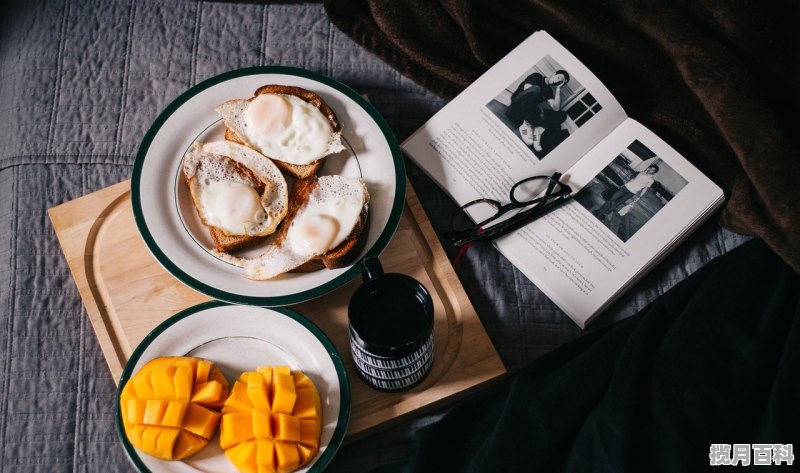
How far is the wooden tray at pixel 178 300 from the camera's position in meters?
0.99

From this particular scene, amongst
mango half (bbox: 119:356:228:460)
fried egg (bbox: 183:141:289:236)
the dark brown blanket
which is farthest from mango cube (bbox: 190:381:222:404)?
the dark brown blanket

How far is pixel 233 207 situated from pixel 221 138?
0.14 meters

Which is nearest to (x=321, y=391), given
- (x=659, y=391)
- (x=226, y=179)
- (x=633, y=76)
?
(x=226, y=179)

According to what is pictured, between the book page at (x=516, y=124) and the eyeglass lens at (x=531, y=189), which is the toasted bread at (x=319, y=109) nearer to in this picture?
the book page at (x=516, y=124)

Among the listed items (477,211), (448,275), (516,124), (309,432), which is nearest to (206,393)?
(309,432)

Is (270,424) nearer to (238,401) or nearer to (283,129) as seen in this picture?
(238,401)

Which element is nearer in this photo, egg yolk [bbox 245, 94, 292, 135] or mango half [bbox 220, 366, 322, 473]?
mango half [bbox 220, 366, 322, 473]

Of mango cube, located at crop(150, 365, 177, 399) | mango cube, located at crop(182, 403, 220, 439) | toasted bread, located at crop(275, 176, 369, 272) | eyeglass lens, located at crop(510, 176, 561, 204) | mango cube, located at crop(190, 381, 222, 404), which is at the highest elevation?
eyeglass lens, located at crop(510, 176, 561, 204)

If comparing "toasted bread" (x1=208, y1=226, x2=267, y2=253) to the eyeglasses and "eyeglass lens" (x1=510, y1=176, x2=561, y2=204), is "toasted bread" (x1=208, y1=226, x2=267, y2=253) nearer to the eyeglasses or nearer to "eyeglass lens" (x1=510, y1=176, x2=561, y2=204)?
the eyeglasses

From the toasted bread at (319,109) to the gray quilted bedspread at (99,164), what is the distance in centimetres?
14

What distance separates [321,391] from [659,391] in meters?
0.43

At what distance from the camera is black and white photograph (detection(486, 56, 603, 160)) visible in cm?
115

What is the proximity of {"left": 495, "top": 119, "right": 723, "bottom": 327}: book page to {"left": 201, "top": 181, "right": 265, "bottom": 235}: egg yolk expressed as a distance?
1.18 feet

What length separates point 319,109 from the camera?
1069 millimetres
